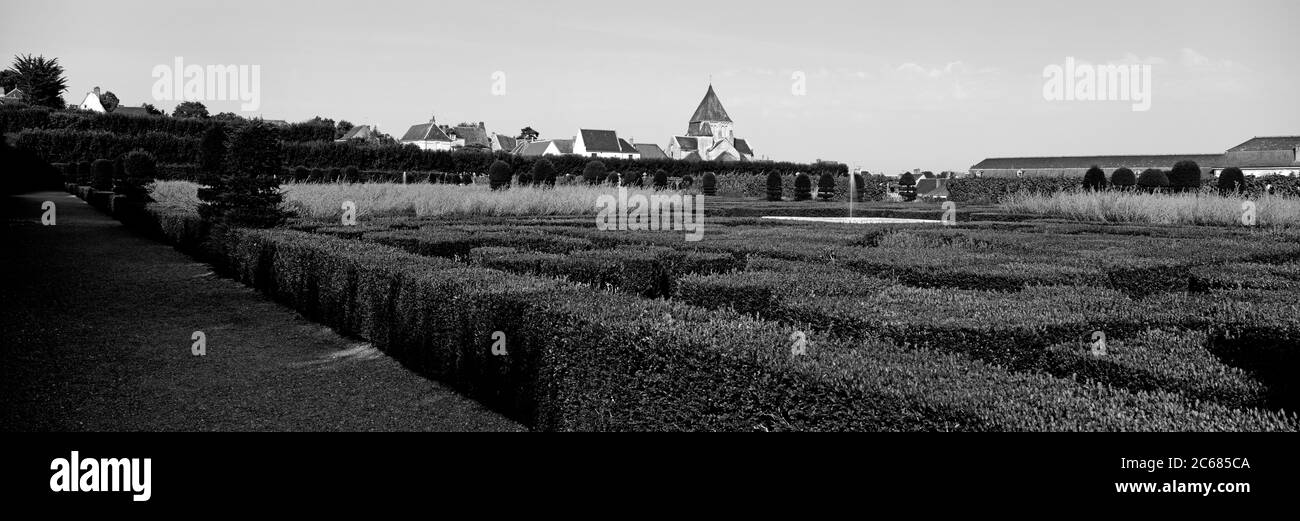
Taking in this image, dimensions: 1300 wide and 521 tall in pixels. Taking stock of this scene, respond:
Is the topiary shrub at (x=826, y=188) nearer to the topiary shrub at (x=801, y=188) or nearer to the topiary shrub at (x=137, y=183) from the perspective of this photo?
the topiary shrub at (x=801, y=188)

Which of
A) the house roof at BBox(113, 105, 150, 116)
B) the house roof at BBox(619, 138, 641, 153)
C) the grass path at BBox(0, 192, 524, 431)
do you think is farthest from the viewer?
the house roof at BBox(619, 138, 641, 153)

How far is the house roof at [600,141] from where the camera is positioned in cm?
9256

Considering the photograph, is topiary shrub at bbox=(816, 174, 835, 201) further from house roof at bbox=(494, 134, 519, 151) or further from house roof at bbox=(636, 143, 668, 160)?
house roof at bbox=(494, 134, 519, 151)

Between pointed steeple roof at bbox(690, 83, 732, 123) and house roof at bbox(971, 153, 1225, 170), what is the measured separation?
1116 inches

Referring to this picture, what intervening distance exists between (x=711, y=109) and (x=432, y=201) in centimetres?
8359

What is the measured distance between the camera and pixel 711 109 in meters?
98.1

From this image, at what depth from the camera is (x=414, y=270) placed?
6254 mm

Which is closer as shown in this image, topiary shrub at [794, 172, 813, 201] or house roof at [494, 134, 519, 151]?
topiary shrub at [794, 172, 813, 201]

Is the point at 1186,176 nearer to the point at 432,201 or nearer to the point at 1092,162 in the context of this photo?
the point at 432,201

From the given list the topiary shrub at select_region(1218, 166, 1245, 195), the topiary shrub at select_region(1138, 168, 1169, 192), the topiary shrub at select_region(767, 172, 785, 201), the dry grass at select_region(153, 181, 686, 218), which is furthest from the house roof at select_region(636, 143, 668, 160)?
the dry grass at select_region(153, 181, 686, 218)

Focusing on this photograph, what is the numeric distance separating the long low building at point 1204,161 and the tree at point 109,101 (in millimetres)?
76229

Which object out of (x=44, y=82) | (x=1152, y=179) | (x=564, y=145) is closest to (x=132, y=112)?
(x=44, y=82)

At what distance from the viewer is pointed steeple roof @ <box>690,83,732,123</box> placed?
97938 mm
